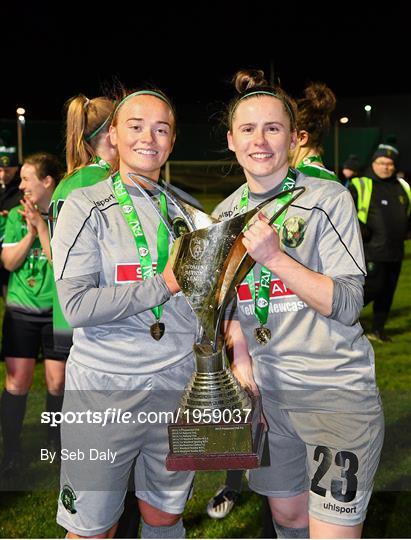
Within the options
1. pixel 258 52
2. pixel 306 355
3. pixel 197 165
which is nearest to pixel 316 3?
pixel 258 52

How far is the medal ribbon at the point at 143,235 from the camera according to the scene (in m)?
2.01

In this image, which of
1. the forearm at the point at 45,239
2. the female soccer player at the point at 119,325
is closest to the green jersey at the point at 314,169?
the female soccer player at the point at 119,325

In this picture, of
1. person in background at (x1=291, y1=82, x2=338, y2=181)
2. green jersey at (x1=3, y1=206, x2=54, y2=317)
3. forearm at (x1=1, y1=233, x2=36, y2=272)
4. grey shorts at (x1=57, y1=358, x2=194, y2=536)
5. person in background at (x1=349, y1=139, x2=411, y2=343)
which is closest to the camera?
grey shorts at (x1=57, y1=358, x2=194, y2=536)

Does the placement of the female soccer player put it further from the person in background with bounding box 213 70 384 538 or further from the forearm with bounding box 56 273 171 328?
the person in background with bounding box 213 70 384 538

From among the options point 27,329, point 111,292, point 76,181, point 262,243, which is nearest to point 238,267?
point 262,243

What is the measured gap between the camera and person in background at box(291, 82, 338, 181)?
287 cm

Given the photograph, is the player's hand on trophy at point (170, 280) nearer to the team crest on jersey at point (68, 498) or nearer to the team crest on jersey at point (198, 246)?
the team crest on jersey at point (198, 246)

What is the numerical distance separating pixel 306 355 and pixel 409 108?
24748 mm

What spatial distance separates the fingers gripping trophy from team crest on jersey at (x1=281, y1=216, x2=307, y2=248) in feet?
0.19

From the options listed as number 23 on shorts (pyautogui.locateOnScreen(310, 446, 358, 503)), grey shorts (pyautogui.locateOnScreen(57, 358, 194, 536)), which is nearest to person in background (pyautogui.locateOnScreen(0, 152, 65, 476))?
grey shorts (pyautogui.locateOnScreen(57, 358, 194, 536))

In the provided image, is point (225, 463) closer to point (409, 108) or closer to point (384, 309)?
point (384, 309)

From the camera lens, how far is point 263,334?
204 centimetres

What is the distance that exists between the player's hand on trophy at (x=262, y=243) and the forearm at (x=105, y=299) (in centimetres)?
28

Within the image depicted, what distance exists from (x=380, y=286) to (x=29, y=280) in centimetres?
414
